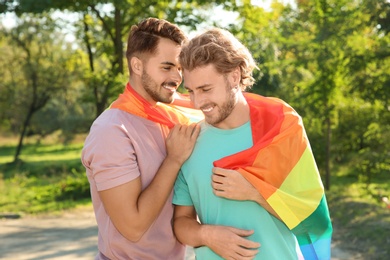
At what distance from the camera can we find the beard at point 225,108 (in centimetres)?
268

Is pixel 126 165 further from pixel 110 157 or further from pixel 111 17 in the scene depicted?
pixel 111 17

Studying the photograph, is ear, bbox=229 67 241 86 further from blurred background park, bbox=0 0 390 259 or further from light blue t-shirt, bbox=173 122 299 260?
blurred background park, bbox=0 0 390 259

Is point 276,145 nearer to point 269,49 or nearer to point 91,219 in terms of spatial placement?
point 91,219

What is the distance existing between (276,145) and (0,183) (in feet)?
52.9

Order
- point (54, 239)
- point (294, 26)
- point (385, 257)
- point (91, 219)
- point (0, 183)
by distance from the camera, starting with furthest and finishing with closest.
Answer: point (0, 183)
point (294, 26)
point (91, 219)
point (54, 239)
point (385, 257)

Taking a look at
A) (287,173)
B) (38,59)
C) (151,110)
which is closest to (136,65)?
(151,110)

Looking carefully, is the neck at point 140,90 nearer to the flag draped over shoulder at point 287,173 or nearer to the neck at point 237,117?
the neck at point 237,117

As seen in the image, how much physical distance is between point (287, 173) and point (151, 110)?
2.29ft

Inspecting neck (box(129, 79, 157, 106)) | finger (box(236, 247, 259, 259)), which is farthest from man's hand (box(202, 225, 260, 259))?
neck (box(129, 79, 157, 106))

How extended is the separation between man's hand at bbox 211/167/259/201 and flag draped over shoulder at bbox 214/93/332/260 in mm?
25

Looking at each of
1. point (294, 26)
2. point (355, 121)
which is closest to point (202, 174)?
point (294, 26)

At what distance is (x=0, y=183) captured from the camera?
17719mm

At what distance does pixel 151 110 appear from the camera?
9.75ft

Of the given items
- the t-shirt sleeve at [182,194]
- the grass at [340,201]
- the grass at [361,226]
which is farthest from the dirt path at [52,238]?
the t-shirt sleeve at [182,194]
